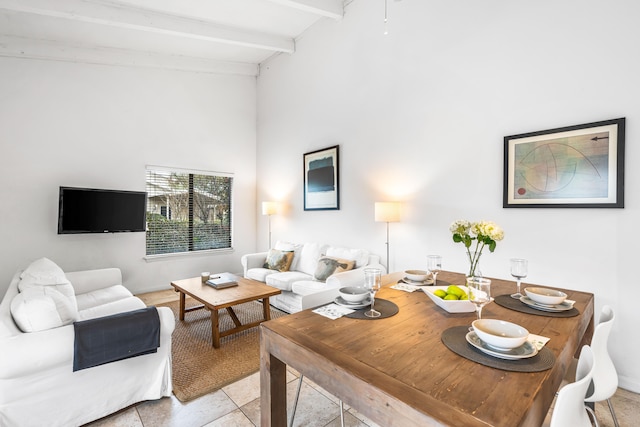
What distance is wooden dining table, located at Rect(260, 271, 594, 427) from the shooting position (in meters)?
0.83

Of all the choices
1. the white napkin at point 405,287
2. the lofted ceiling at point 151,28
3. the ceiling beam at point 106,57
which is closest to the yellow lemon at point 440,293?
the white napkin at point 405,287

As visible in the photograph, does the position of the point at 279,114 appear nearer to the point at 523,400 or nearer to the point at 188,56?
the point at 188,56

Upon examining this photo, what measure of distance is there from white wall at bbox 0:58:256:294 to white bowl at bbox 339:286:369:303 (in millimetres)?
4223

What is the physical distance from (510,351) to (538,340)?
0.24 meters

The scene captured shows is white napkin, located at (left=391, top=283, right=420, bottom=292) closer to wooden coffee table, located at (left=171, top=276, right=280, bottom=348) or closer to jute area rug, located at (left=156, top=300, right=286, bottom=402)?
jute area rug, located at (left=156, top=300, right=286, bottom=402)

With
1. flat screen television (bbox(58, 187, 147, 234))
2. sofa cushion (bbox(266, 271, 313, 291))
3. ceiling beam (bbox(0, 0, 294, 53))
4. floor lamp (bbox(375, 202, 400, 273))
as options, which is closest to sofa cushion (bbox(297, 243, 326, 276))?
sofa cushion (bbox(266, 271, 313, 291))

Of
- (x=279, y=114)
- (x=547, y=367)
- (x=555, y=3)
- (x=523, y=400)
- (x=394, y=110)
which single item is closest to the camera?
(x=523, y=400)

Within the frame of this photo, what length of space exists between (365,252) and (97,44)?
4680 millimetres

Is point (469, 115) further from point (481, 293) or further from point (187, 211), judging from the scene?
point (187, 211)

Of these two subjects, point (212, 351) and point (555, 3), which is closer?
point (555, 3)

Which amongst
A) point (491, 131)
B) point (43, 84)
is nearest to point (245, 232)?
point (43, 84)

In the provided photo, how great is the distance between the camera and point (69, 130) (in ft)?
13.6

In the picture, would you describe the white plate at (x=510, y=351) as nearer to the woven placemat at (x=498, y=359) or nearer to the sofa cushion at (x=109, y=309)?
the woven placemat at (x=498, y=359)

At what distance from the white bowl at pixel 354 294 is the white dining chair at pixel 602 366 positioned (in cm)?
103
